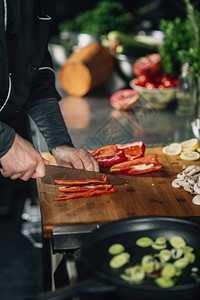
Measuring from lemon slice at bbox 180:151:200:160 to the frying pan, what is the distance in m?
0.79

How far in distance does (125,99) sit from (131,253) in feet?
5.43

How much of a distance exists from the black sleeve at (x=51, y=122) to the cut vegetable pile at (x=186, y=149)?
482 mm

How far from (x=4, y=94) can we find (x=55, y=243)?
635 mm

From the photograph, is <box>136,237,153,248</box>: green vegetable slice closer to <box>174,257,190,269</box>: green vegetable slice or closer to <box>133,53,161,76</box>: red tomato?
<box>174,257,190,269</box>: green vegetable slice

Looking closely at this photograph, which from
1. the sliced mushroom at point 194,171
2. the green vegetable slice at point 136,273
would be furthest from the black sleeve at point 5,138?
the sliced mushroom at point 194,171

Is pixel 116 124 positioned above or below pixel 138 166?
below

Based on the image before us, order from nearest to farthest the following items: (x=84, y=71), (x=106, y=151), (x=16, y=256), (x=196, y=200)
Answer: (x=196, y=200), (x=106, y=151), (x=84, y=71), (x=16, y=256)

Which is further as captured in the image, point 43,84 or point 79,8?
point 79,8

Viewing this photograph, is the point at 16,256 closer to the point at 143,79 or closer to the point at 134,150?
the point at 143,79

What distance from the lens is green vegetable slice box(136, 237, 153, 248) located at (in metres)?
1.34

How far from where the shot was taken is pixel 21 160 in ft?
5.20

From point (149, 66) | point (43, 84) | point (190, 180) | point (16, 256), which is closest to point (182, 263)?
point (190, 180)

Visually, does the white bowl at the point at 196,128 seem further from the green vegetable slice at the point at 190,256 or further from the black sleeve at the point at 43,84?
the green vegetable slice at the point at 190,256

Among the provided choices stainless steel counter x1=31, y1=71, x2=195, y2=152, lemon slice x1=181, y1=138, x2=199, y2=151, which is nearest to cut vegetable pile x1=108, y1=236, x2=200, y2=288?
lemon slice x1=181, y1=138, x2=199, y2=151
